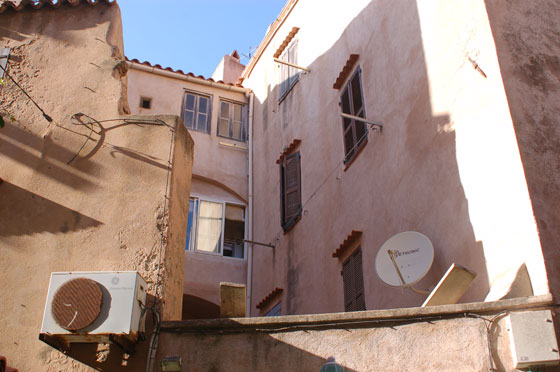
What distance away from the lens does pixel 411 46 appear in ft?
34.3

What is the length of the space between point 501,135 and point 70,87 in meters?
5.12

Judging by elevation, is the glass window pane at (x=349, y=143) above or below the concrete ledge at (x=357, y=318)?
above

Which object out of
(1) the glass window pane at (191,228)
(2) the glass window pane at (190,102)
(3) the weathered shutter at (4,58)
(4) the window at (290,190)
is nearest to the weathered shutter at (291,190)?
(4) the window at (290,190)

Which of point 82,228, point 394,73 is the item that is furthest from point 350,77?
point 82,228

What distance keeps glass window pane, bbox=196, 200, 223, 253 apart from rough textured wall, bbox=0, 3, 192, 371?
20.2ft

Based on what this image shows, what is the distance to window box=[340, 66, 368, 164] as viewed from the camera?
11.6 m

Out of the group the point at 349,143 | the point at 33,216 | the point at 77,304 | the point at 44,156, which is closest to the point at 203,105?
the point at 349,143

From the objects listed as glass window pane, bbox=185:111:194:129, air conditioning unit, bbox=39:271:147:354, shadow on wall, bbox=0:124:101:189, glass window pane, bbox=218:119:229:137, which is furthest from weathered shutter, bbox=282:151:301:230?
air conditioning unit, bbox=39:271:147:354

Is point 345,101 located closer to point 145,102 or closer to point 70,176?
point 70,176

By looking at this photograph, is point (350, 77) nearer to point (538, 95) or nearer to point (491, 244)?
point (538, 95)

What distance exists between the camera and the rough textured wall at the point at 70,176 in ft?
24.1

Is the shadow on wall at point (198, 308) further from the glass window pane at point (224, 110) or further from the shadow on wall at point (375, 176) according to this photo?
the glass window pane at point (224, 110)

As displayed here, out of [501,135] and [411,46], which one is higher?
[411,46]

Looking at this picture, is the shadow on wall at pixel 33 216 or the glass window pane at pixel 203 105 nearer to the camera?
the shadow on wall at pixel 33 216
